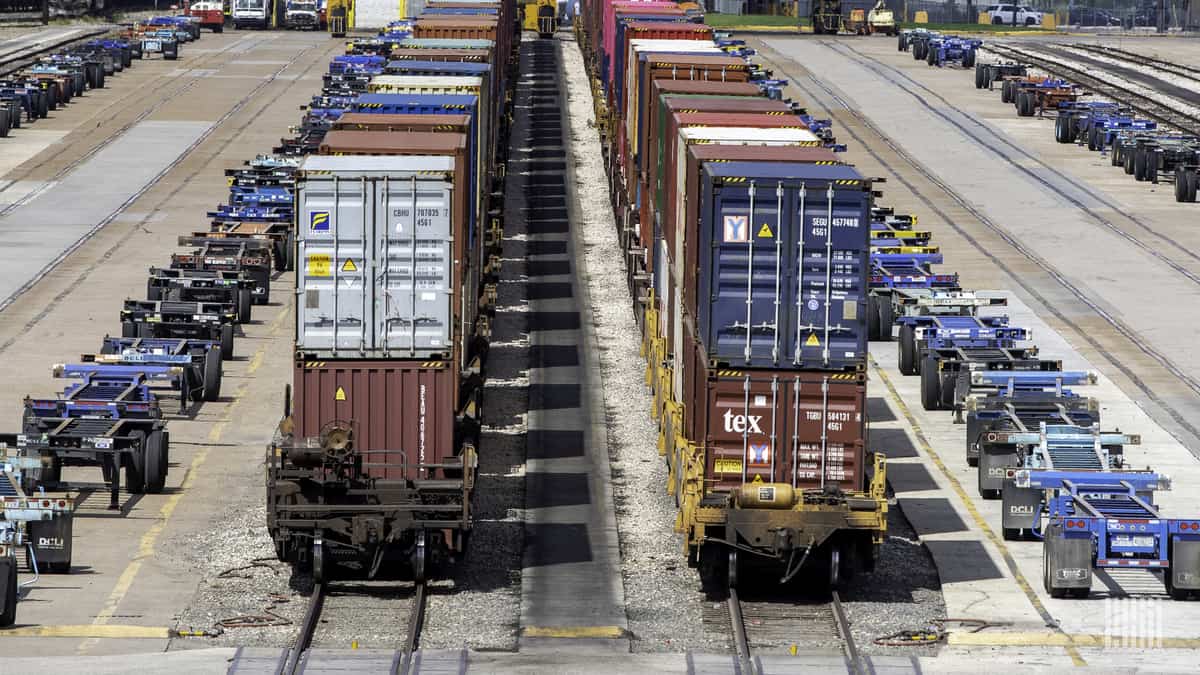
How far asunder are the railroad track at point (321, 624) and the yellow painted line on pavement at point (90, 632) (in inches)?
61.9

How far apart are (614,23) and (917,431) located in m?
36.3

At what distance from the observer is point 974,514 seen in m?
29.4

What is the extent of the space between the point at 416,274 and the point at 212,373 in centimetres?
1071

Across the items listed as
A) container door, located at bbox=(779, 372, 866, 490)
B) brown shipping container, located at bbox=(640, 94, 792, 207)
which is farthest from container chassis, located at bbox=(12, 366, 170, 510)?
brown shipping container, located at bbox=(640, 94, 792, 207)

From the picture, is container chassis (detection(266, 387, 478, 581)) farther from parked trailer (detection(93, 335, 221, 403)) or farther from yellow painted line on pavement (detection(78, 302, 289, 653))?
parked trailer (detection(93, 335, 221, 403))

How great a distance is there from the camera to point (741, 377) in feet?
83.4

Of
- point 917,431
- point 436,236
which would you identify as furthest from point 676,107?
point 436,236

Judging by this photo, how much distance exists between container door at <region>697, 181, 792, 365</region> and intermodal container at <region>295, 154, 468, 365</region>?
3.34m

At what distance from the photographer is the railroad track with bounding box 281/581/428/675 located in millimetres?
22000

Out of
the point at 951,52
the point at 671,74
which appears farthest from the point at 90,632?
the point at 951,52

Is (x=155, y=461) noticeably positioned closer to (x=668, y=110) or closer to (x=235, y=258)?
(x=668, y=110)

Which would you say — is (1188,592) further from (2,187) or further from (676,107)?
(2,187)

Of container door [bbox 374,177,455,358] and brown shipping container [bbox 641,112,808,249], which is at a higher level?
brown shipping container [bbox 641,112,808,249]

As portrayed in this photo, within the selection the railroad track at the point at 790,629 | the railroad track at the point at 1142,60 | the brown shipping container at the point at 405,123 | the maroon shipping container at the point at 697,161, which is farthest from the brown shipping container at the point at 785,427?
the railroad track at the point at 1142,60
